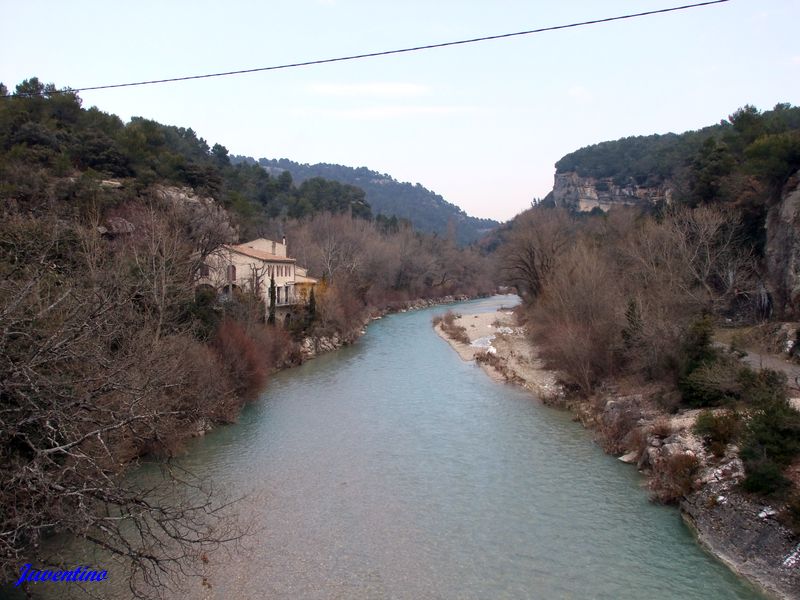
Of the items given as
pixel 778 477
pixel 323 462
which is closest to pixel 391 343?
pixel 323 462

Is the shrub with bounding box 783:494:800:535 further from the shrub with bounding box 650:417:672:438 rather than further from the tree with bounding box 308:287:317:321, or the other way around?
the tree with bounding box 308:287:317:321

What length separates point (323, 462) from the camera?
16203 mm

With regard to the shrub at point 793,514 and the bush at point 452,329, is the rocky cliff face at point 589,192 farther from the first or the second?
the shrub at point 793,514

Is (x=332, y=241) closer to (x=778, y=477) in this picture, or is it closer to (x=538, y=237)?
(x=538, y=237)

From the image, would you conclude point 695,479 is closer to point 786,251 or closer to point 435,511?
point 435,511

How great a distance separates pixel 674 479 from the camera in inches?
528

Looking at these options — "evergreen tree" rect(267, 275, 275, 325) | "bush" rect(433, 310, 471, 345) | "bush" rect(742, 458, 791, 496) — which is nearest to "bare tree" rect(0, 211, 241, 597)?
"evergreen tree" rect(267, 275, 275, 325)

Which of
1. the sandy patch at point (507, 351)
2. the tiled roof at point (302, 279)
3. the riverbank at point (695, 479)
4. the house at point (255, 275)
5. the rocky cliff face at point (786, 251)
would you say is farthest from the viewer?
the tiled roof at point (302, 279)

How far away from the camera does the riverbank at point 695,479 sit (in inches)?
405

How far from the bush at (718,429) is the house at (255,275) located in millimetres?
22035

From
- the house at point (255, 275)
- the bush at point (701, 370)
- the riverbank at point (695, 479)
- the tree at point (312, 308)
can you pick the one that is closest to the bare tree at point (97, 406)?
the house at point (255, 275)

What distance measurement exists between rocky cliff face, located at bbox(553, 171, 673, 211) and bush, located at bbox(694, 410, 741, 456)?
294 ft

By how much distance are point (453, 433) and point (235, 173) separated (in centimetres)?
6342

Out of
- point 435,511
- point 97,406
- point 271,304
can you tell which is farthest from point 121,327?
point 271,304
